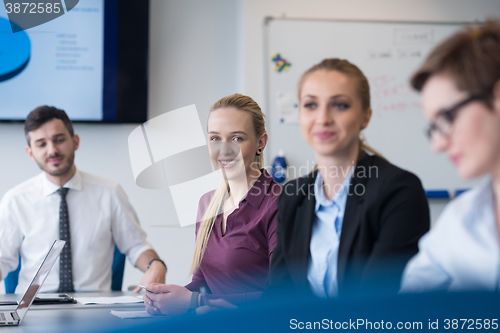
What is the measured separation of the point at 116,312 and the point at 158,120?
146 cm

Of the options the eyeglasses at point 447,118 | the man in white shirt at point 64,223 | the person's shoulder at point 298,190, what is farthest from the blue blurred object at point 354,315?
the man in white shirt at point 64,223

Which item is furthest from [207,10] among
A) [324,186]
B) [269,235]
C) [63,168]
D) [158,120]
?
[324,186]

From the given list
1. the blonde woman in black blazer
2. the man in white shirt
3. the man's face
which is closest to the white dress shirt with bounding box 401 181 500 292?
the blonde woman in black blazer

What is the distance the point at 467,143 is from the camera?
328 millimetres

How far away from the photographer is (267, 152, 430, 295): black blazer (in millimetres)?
580

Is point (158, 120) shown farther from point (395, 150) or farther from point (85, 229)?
point (395, 150)

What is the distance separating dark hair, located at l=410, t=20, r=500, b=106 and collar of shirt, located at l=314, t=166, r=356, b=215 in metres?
0.27

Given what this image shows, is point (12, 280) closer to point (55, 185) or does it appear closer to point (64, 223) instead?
point (64, 223)

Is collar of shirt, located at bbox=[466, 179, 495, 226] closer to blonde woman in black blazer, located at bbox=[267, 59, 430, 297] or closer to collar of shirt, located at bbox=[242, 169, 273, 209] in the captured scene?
blonde woman in black blazer, located at bbox=[267, 59, 430, 297]

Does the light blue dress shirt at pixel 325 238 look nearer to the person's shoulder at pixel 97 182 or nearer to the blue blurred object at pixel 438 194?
the person's shoulder at pixel 97 182

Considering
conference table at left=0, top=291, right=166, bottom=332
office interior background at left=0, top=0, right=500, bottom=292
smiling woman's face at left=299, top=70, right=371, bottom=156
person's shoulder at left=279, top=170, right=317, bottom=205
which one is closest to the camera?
smiling woman's face at left=299, top=70, right=371, bottom=156

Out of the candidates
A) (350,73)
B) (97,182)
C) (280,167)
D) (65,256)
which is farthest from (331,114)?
(280,167)

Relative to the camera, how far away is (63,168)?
1.88m

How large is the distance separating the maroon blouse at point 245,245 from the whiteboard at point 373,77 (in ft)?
4.00
